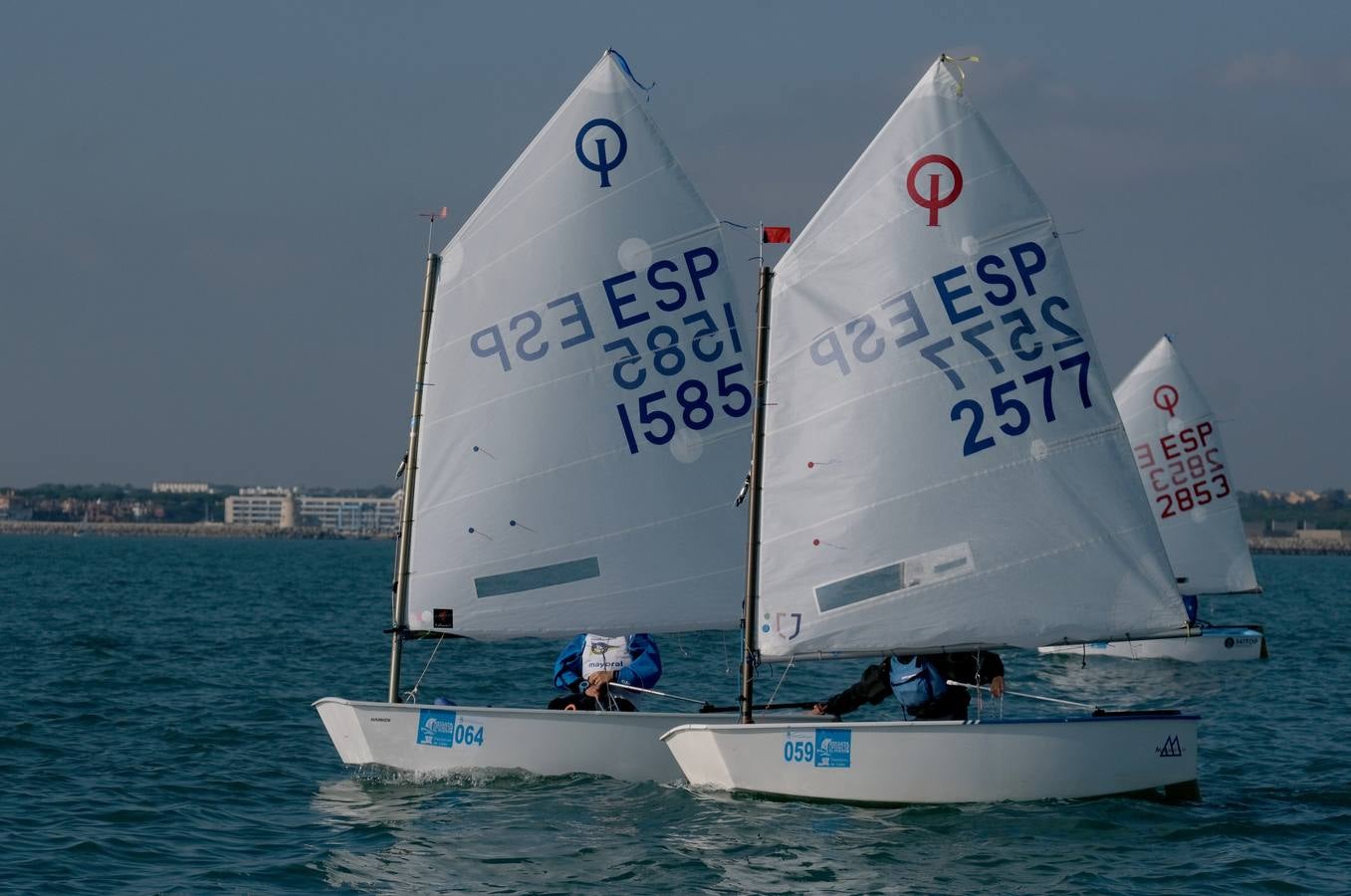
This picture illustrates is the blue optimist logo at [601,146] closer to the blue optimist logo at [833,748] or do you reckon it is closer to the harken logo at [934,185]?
the harken logo at [934,185]

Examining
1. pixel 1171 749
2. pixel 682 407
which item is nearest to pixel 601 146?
pixel 682 407

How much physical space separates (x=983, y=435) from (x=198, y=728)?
10006mm

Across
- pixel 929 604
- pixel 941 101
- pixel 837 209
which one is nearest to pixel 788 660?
pixel 929 604

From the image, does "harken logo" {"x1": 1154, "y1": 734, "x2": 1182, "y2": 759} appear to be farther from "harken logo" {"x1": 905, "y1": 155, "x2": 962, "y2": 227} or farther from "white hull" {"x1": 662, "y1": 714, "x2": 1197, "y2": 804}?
"harken logo" {"x1": 905, "y1": 155, "x2": 962, "y2": 227}

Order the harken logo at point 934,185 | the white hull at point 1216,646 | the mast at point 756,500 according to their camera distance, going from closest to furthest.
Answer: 1. the harken logo at point 934,185
2. the mast at point 756,500
3. the white hull at point 1216,646

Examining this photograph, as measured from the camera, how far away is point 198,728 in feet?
60.3

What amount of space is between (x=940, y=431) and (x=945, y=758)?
8.96 feet

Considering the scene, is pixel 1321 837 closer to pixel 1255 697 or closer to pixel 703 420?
pixel 703 420

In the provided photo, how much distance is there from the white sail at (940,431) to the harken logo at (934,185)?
0.01m

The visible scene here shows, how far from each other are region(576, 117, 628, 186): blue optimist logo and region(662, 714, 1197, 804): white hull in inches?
206

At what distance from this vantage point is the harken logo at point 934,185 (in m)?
13.3

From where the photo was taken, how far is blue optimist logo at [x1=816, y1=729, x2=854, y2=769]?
12.8 m

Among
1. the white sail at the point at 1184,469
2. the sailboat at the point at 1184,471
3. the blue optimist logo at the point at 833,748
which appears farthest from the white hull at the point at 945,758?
the white sail at the point at 1184,469

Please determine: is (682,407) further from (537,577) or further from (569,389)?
A: (537,577)
